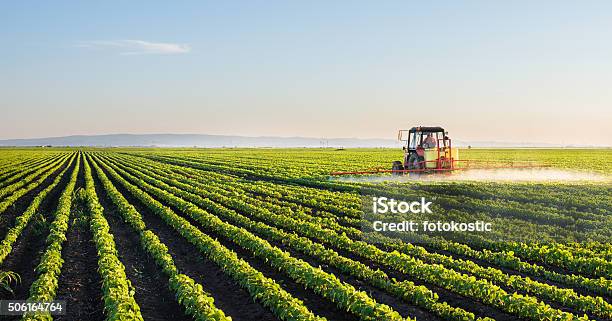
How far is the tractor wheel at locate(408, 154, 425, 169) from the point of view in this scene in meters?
23.2

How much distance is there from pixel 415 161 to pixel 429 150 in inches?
40.8

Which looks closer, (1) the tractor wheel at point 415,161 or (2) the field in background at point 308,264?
(2) the field in background at point 308,264

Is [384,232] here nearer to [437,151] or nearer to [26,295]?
[26,295]

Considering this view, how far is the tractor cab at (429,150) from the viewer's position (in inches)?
903

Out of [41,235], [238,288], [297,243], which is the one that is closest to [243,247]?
[297,243]

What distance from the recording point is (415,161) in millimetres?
23734

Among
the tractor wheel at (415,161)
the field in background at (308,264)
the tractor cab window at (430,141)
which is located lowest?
the field in background at (308,264)

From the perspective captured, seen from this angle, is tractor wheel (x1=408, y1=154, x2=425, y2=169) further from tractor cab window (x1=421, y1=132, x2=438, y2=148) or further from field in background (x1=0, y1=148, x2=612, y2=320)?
field in background (x1=0, y1=148, x2=612, y2=320)

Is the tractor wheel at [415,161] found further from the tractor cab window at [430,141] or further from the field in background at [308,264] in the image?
the field in background at [308,264]

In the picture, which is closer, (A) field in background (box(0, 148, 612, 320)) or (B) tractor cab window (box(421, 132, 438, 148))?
(A) field in background (box(0, 148, 612, 320))

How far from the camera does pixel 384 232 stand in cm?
1366

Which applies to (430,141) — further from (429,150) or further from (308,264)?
(308,264)

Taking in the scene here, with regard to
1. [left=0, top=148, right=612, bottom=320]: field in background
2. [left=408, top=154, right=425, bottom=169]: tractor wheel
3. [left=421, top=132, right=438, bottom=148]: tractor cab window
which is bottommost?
[left=0, top=148, right=612, bottom=320]: field in background

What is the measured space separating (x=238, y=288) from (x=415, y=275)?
3.25m
